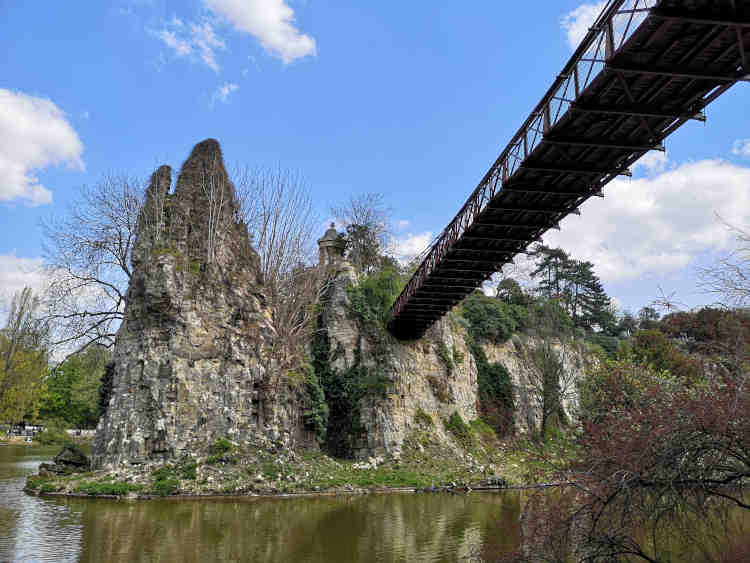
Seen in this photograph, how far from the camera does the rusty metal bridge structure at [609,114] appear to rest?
348 inches

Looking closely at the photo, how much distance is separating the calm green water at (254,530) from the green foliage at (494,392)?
1628 centimetres

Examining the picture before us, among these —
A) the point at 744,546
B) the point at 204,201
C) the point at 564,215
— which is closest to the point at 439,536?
the point at 744,546

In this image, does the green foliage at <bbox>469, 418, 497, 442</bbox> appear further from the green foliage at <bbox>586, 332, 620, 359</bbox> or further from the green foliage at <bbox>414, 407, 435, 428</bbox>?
the green foliage at <bbox>586, 332, 620, 359</bbox>

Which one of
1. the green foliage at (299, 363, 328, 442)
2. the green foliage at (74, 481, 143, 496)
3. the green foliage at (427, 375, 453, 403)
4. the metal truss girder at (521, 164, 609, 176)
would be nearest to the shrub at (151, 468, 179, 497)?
the green foliage at (74, 481, 143, 496)

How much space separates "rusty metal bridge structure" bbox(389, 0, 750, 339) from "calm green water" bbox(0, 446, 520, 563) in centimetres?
893

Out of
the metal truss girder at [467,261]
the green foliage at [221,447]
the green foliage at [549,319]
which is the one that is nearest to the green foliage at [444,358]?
the green foliage at [549,319]

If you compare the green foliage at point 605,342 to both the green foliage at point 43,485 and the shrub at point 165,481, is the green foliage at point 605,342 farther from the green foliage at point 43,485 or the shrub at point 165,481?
the green foliage at point 43,485

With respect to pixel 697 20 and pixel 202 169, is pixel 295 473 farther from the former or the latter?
pixel 697 20

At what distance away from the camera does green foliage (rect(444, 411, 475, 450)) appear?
106ft

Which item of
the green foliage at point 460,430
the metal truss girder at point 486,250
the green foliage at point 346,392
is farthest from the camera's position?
the green foliage at point 460,430

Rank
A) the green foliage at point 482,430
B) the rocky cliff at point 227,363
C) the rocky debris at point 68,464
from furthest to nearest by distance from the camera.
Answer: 1. the green foliage at point 482,430
2. the rocky cliff at point 227,363
3. the rocky debris at point 68,464

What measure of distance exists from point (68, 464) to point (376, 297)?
17.2 meters

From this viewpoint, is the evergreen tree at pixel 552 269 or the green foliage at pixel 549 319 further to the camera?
the evergreen tree at pixel 552 269

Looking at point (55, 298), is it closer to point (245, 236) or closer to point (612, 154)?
point (245, 236)
